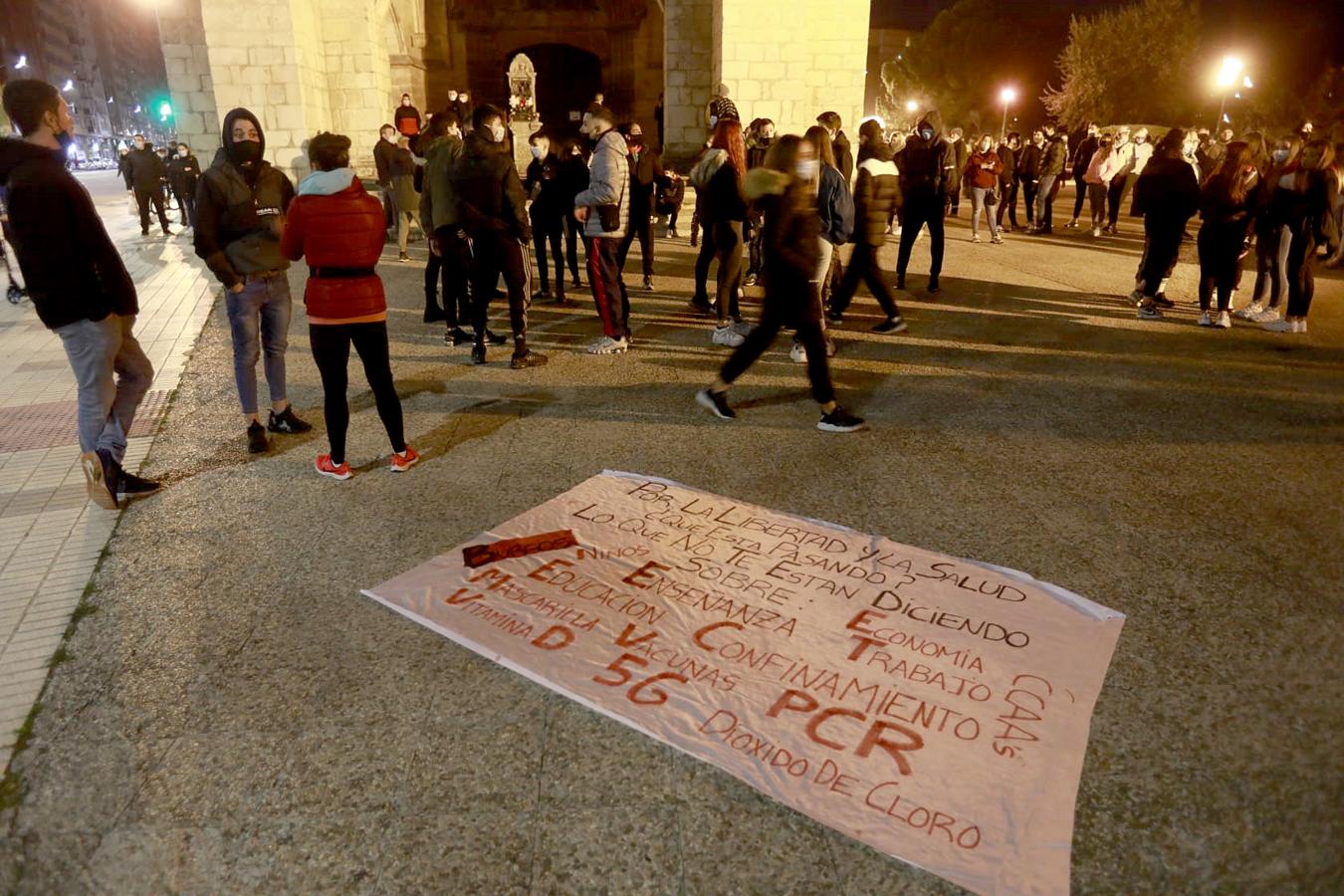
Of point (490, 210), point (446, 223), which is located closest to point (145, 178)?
point (446, 223)

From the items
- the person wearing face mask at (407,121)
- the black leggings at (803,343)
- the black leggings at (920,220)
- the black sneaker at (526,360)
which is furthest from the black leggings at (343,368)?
the person wearing face mask at (407,121)

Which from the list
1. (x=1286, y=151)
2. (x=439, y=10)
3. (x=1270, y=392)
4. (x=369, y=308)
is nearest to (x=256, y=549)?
(x=369, y=308)

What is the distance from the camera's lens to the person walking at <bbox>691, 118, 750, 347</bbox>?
7348 millimetres

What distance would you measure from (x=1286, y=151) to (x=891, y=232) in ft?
27.9

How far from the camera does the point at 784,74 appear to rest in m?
15.1

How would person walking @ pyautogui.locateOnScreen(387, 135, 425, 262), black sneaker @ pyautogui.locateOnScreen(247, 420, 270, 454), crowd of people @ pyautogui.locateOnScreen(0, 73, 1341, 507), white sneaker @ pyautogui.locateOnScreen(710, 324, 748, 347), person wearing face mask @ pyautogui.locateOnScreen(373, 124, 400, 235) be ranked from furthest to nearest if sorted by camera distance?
person walking @ pyautogui.locateOnScreen(387, 135, 425, 262)
person wearing face mask @ pyautogui.locateOnScreen(373, 124, 400, 235)
white sneaker @ pyautogui.locateOnScreen(710, 324, 748, 347)
black sneaker @ pyautogui.locateOnScreen(247, 420, 270, 454)
crowd of people @ pyautogui.locateOnScreen(0, 73, 1341, 507)

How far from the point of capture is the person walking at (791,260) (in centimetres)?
518

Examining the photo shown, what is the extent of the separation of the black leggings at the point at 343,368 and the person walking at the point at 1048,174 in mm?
13555

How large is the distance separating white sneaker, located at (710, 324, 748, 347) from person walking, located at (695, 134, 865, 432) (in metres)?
2.23

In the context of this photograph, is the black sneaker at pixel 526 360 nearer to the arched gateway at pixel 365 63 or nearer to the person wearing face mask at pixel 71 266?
the person wearing face mask at pixel 71 266

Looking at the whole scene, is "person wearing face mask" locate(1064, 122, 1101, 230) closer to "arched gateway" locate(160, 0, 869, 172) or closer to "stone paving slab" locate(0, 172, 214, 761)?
"arched gateway" locate(160, 0, 869, 172)

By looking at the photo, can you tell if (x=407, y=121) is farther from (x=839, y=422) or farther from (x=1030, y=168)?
(x=839, y=422)

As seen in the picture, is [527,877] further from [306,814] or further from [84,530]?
[84,530]

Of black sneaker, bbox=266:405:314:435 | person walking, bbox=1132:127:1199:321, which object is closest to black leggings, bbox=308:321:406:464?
black sneaker, bbox=266:405:314:435
